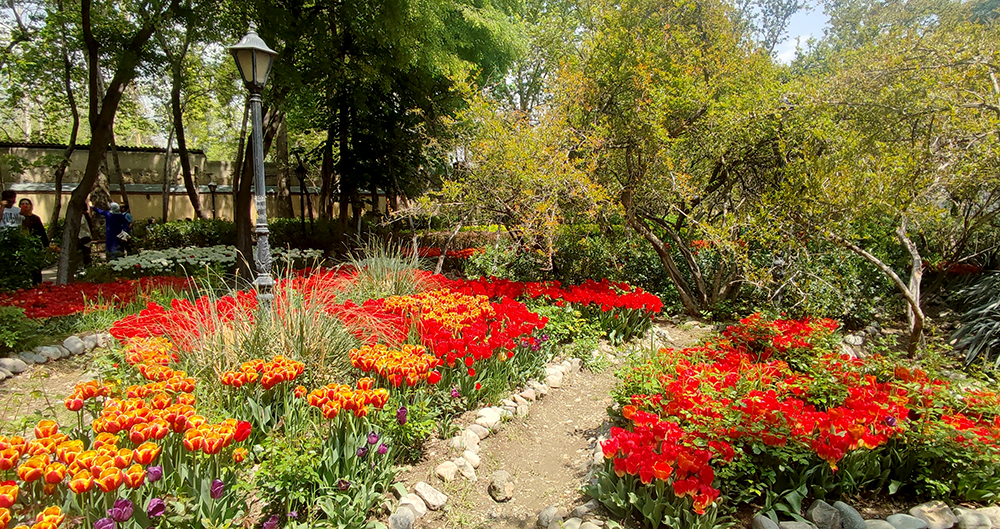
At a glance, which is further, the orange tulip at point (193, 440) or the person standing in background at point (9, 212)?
the person standing in background at point (9, 212)

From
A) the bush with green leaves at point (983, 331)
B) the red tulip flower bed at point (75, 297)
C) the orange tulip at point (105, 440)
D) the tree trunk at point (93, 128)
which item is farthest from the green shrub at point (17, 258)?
the bush with green leaves at point (983, 331)

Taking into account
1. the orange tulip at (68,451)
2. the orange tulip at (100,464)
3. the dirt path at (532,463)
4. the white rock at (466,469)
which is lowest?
the dirt path at (532,463)

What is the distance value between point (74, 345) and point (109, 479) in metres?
4.12

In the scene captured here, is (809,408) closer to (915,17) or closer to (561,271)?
(561,271)

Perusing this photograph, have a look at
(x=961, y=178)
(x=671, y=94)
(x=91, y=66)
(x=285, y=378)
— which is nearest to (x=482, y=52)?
(x=671, y=94)

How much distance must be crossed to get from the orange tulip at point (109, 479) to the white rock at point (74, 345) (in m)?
3.99

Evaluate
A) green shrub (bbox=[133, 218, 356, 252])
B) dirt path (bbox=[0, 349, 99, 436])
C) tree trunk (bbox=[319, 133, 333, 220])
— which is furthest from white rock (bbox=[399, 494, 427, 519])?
green shrub (bbox=[133, 218, 356, 252])

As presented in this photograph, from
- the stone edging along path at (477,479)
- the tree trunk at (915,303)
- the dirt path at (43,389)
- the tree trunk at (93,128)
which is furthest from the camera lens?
the tree trunk at (93,128)

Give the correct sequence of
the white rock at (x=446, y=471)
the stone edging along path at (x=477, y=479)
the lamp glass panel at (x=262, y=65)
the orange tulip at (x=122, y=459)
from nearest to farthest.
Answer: the orange tulip at (x=122, y=459), the stone edging along path at (x=477, y=479), the white rock at (x=446, y=471), the lamp glass panel at (x=262, y=65)

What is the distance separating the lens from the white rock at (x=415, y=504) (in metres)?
2.54

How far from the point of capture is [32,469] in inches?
67.5

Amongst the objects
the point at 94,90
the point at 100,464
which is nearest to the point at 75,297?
the point at 94,90

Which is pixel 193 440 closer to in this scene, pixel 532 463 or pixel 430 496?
pixel 430 496

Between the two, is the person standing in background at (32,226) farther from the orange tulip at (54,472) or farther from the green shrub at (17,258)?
the orange tulip at (54,472)
